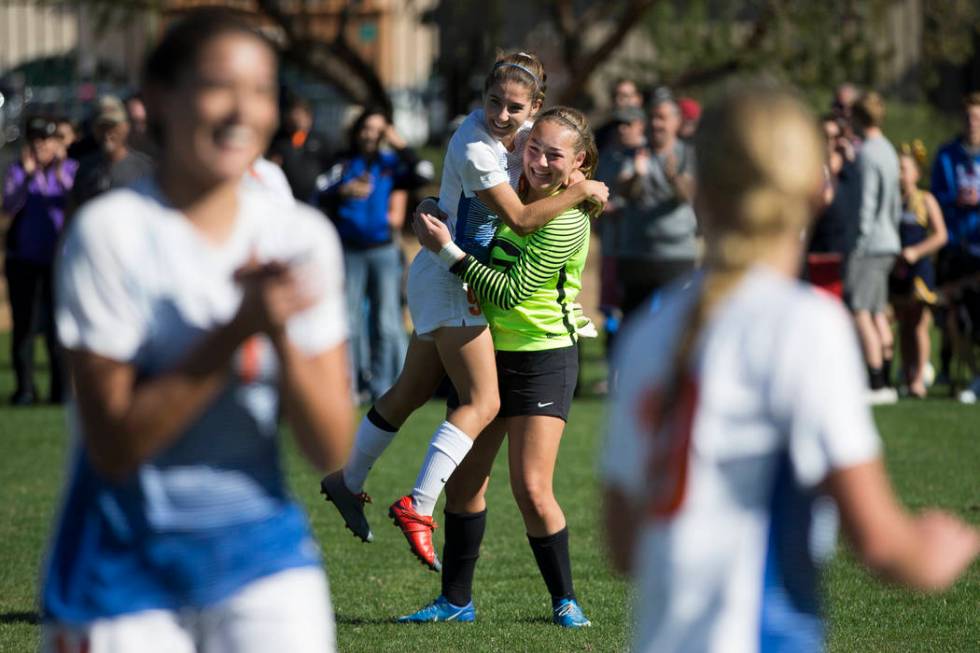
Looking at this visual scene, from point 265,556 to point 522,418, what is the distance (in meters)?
2.56

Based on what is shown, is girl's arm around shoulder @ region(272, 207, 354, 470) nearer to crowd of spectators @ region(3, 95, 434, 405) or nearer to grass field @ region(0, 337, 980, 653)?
grass field @ region(0, 337, 980, 653)

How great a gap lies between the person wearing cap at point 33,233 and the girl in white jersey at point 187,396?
9.12 meters

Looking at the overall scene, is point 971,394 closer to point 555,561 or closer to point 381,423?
point 555,561

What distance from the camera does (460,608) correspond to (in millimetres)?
5281

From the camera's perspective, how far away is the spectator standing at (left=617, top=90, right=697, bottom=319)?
10.4 meters

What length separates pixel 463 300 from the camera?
4988 mm

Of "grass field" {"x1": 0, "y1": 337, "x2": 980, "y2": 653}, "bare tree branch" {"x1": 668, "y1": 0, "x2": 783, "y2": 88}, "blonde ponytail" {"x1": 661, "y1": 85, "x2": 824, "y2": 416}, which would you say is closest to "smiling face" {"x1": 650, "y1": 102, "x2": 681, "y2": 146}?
"grass field" {"x1": 0, "y1": 337, "x2": 980, "y2": 653}

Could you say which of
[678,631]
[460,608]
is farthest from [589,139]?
[678,631]

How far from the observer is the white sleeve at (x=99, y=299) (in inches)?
91.7

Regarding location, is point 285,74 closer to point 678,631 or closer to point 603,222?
point 603,222

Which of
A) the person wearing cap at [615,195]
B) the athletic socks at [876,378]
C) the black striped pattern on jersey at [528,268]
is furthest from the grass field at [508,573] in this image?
the person wearing cap at [615,195]

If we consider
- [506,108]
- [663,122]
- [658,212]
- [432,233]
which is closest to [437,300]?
[432,233]

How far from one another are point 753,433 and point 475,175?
9.56 ft

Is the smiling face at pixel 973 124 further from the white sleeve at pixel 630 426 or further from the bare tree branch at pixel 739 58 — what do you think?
the white sleeve at pixel 630 426
